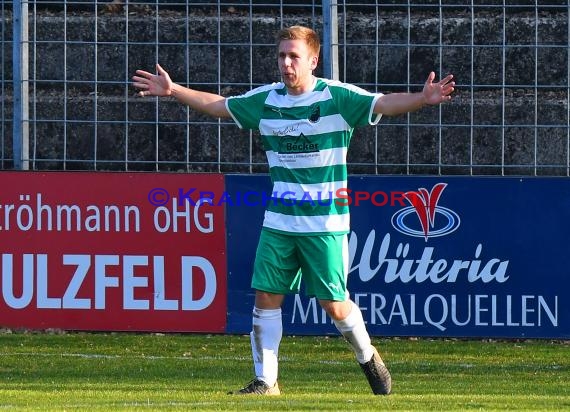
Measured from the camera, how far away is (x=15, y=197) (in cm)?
1119

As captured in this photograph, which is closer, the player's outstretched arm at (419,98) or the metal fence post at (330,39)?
the player's outstretched arm at (419,98)

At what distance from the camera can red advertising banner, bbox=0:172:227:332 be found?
1110 cm

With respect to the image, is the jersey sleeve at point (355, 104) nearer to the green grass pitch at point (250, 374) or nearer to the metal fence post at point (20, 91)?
the green grass pitch at point (250, 374)

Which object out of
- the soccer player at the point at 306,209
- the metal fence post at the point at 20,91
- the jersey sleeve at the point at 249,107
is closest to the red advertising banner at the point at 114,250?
the metal fence post at the point at 20,91

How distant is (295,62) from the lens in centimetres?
759

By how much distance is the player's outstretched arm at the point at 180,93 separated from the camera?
786 centimetres

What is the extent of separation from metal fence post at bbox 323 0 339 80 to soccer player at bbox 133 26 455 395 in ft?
10.8

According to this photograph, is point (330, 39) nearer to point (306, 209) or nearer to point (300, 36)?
point (300, 36)

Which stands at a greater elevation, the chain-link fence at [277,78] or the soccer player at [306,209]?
the chain-link fence at [277,78]

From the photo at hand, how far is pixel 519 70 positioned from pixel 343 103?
4775 mm

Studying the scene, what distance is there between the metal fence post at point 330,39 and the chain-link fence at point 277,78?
66cm

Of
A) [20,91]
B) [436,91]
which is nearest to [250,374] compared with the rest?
[436,91]

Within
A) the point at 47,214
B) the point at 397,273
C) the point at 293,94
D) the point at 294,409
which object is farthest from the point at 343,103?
the point at 47,214

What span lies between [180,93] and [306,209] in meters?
0.98
